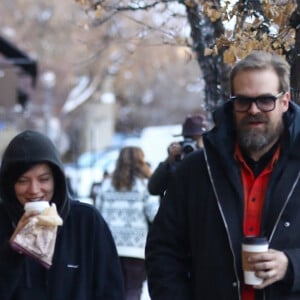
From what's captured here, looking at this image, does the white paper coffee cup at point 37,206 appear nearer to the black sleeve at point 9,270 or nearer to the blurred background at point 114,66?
the black sleeve at point 9,270

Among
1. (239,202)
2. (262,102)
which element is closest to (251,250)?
(239,202)

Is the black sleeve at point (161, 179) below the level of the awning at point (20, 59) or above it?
below

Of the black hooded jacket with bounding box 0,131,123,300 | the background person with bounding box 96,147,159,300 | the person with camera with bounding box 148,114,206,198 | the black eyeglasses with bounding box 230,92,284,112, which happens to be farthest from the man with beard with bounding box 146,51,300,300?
the background person with bounding box 96,147,159,300

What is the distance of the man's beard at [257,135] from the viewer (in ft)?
11.2

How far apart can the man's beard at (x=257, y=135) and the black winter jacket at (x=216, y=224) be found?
A: 0.22 ft

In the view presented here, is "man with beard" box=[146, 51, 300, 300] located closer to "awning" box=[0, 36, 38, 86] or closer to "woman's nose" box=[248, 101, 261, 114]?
"woman's nose" box=[248, 101, 261, 114]

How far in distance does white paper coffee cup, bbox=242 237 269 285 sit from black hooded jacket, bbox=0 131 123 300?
883mm

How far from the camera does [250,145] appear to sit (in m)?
3.43

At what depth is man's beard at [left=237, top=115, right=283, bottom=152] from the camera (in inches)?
134

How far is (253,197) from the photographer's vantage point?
344 centimetres

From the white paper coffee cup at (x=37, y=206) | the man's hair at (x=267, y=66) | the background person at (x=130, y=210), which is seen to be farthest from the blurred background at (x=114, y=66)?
the white paper coffee cup at (x=37, y=206)

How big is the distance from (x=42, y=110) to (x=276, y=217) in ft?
114

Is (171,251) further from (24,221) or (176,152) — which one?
(176,152)

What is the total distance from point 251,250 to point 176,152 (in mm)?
3841
